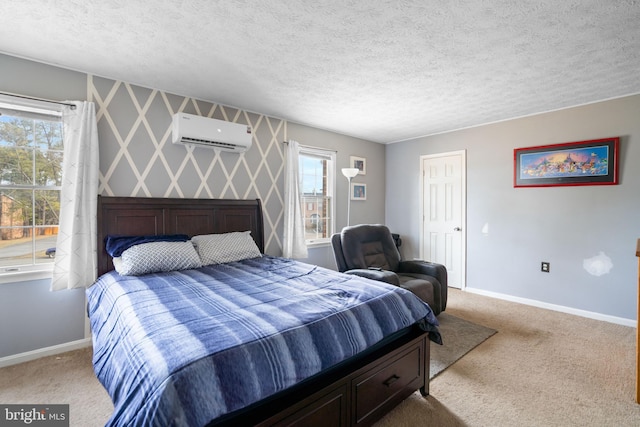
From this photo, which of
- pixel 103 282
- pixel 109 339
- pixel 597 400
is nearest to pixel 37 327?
pixel 103 282

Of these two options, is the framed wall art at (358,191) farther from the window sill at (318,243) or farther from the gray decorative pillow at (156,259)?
the gray decorative pillow at (156,259)

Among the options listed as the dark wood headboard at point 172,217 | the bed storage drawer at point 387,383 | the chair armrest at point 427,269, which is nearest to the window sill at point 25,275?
Answer: the dark wood headboard at point 172,217

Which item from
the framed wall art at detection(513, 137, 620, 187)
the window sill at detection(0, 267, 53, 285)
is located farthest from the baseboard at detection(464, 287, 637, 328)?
the window sill at detection(0, 267, 53, 285)

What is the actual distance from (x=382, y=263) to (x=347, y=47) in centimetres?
234

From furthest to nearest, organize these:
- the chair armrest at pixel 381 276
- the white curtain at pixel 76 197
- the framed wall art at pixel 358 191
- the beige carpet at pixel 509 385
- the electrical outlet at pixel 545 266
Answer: the framed wall art at pixel 358 191, the electrical outlet at pixel 545 266, the chair armrest at pixel 381 276, the white curtain at pixel 76 197, the beige carpet at pixel 509 385

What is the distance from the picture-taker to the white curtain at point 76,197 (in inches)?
99.7

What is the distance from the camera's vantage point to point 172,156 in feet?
10.4

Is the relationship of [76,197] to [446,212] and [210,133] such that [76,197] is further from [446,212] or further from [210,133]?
[446,212]

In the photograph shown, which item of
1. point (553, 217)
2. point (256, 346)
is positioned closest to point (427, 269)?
point (553, 217)

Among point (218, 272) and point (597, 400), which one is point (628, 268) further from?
point (218, 272)

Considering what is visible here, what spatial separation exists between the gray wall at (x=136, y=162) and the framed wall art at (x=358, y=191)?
1150 millimetres

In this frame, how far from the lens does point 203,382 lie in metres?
1.10

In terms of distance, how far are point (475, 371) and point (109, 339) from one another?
254cm

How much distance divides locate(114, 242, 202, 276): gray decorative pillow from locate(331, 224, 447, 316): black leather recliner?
1.49 meters
